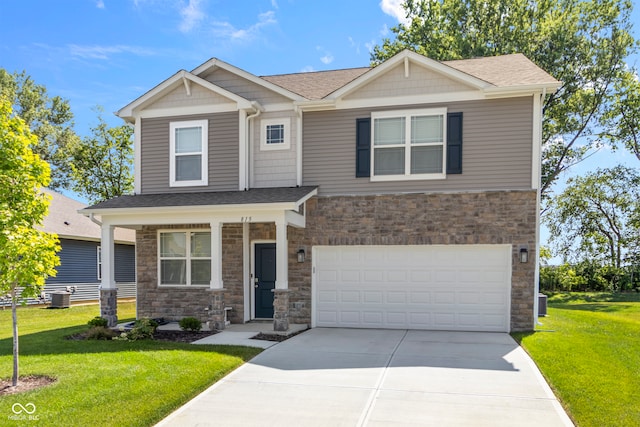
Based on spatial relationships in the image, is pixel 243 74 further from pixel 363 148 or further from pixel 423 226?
pixel 423 226

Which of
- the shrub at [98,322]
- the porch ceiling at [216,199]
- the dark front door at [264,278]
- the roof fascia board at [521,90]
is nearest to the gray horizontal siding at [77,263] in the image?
the porch ceiling at [216,199]

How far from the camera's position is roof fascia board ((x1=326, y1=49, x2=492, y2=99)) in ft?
34.3

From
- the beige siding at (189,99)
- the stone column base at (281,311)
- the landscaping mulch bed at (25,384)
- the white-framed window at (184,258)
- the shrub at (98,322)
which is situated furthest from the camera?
the white-framed window at (184,258)

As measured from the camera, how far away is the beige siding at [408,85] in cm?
1082

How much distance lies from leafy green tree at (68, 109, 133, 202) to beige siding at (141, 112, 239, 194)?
13990mm

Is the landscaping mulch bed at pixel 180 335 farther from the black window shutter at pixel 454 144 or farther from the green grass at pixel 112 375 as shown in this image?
the black window shutter at pixel 454 144

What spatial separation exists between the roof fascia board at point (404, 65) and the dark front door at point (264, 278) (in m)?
4.16

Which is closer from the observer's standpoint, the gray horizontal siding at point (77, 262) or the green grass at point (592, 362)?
the green grass at point (592, 362)

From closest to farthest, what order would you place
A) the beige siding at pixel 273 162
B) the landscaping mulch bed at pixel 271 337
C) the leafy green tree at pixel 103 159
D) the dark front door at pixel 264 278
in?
the landscaping mulch bed at pixel 271 337
the beige siding at pixel 273 162
the dark front door at pixel 264 278
the leafy green tree at pixel 103 159

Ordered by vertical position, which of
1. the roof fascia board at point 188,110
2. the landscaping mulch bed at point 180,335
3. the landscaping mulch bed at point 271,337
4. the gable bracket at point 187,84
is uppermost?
the gable bracket at point 187,84

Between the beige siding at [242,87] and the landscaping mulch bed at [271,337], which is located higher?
the beige siding at [242,87]

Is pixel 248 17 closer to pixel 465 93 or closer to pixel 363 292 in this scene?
pixel 465 93

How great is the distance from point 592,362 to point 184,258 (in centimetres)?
931

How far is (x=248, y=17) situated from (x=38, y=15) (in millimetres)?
16057
